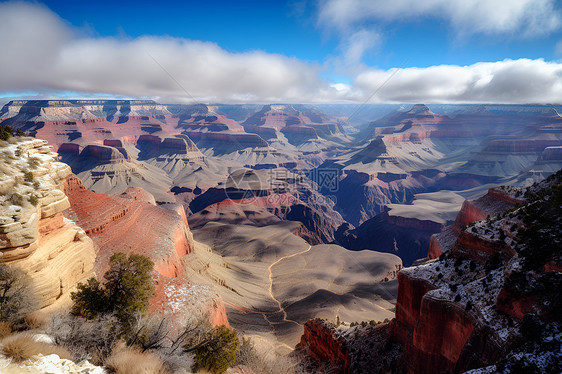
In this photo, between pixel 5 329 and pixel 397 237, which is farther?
pixel 397 237

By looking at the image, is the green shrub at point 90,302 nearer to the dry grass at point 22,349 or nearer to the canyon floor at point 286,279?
the dry grass at point 22,349

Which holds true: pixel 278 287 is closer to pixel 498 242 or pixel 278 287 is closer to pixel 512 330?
pixel 498 242

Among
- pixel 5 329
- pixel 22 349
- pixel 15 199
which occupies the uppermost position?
pixel 15 199

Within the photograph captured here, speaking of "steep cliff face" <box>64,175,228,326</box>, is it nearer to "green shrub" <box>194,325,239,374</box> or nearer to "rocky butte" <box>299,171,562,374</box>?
"green shrub" <box>194,325,239,374</box>

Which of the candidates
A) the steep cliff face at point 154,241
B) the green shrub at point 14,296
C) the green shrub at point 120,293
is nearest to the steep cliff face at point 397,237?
the steep cliff face at point 154,241

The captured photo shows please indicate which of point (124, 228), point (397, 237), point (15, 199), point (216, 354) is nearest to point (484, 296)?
point (216, 354)

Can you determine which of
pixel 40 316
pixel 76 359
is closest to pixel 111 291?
pixel 40 316

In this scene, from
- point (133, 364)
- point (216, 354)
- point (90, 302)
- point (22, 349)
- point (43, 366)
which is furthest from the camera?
point (90, 302)

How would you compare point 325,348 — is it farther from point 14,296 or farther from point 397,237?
point 397,237

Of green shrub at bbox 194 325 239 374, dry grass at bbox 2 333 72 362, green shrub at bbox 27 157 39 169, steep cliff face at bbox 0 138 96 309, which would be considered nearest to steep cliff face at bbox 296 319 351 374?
green shrub at bbox 194 325 239 374
